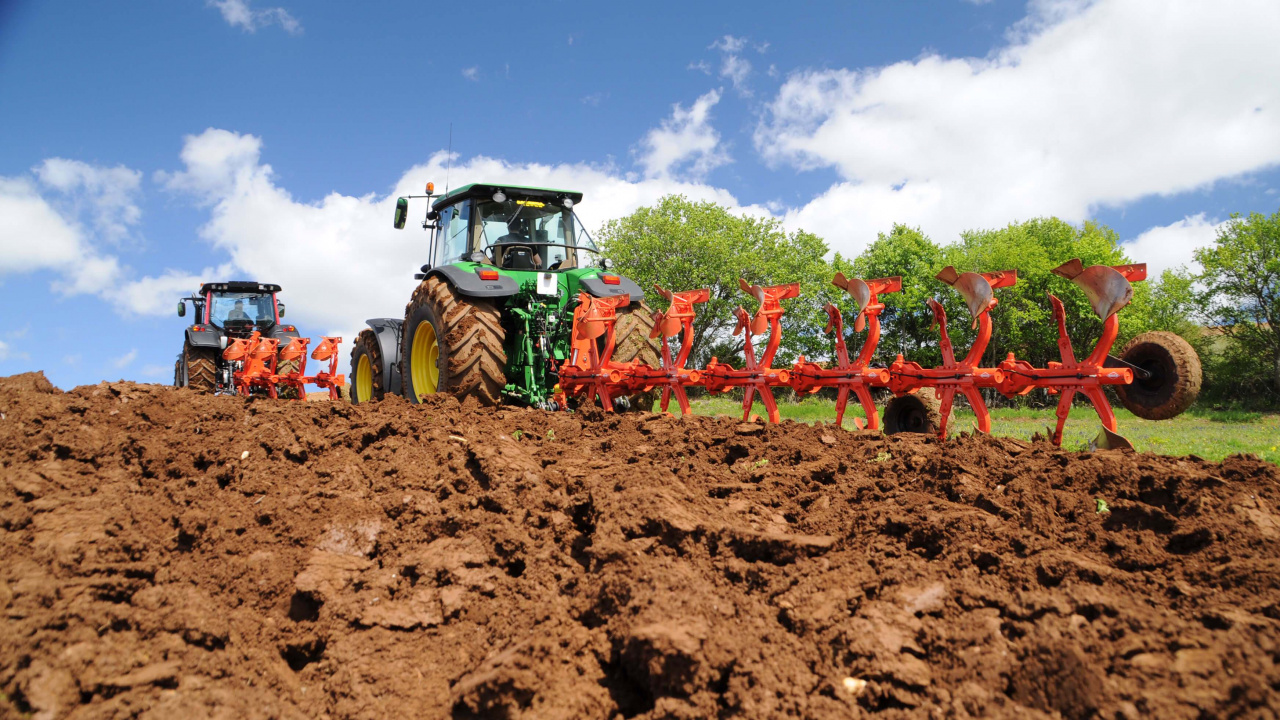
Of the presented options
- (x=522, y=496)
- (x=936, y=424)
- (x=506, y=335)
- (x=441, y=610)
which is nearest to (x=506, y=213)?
(x=506, y=335)

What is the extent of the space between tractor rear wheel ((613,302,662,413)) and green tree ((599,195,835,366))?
20718mm

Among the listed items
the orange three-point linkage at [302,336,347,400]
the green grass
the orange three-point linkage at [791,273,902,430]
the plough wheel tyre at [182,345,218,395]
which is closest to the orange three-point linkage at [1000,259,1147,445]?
the orange three-point linkage at [791,273,902,430]

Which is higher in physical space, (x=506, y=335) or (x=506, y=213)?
(x=506, y=213)

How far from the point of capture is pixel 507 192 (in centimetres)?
740

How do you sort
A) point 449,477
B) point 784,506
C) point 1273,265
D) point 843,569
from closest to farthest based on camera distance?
point 843,569 → point 784,506 → point 449,477 → point 1273,265

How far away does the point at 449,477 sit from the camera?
10.4 ft

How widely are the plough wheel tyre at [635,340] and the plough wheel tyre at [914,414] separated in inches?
90.5

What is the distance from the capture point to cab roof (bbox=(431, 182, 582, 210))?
719cm

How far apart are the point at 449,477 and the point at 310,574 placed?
0.71 metres

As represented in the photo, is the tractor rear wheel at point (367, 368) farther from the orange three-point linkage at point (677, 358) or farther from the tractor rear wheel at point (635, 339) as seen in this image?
the orange three-point linkage at point (677, 358)

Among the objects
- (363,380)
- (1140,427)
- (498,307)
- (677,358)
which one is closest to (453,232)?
(498,307)

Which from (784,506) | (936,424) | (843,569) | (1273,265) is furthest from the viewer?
(1273,265)

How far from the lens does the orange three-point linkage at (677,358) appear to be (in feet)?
19.4

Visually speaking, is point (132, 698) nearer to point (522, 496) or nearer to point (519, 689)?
point (519, 689)
